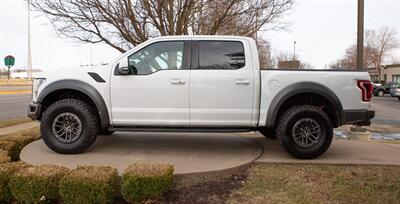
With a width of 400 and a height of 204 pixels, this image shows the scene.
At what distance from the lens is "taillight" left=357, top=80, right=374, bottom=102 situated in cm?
629

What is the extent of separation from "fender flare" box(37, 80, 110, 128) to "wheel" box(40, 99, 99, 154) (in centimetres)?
17

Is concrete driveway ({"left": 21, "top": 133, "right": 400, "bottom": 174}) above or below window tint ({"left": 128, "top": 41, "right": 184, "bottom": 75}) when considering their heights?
below

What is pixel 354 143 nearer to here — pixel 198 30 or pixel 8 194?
pixel 8 194

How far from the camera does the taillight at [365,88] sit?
20.6 feet

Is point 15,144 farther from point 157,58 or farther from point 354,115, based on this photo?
point 354,115

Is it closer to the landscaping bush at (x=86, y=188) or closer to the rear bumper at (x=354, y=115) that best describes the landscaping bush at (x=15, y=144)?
the landscaping bush at (x=86, y=188)

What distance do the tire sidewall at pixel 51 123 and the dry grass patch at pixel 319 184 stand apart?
251 cm

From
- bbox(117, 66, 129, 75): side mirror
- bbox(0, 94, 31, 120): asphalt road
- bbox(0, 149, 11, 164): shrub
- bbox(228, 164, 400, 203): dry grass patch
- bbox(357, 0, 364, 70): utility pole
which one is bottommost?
bbox(0, 94, 31, 120): asphalt road

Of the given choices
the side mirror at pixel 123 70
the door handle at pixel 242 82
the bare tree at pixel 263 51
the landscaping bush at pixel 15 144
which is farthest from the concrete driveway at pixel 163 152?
the bare tree at pixel 263 51

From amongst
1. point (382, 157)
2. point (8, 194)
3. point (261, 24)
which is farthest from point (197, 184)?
point (261, 24)

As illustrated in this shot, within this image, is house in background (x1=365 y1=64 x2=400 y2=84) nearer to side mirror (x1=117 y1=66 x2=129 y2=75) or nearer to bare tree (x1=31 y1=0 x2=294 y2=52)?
bare tree (x1=31 y1=0 x2=294 y2=52)

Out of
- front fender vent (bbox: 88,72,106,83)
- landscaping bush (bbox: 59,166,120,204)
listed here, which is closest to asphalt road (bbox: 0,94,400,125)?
front fender vent (bbox: 88,72,106,83)

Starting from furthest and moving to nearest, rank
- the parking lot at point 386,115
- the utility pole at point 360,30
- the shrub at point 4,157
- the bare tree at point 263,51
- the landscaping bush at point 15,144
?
the bare tree at point 263,51
the parking lot at point 386,115
the utility pole at point 360,30
the landscaping bush at point 15,144
the shrub at point 4,157

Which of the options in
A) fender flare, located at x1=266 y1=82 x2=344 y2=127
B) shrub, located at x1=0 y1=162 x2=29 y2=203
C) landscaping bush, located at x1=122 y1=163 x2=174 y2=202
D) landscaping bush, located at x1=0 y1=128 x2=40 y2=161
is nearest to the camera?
landscaping bush, located at x1=122 y1=163 x2=174 y2=202
